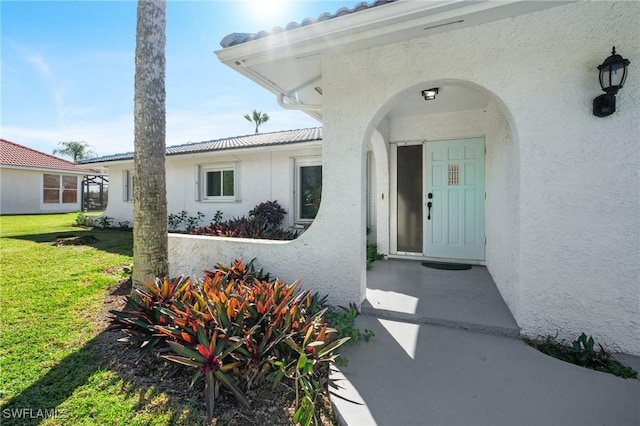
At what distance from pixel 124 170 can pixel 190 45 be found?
1220cm

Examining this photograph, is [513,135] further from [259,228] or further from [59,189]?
[59,189]

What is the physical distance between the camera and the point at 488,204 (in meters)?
6.39

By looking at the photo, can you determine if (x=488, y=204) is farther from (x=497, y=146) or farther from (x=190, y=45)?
(x=190, y=45)

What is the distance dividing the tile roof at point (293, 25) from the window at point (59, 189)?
2980cm

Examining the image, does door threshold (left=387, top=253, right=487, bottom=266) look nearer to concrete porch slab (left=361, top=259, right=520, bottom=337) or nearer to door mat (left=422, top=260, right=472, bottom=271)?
door mat (left=422, top=260, right=472, bottom=271)

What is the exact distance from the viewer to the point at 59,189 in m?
25.3

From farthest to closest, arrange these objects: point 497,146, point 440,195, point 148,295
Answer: point 440,195 → point 497,146 → point 148,295

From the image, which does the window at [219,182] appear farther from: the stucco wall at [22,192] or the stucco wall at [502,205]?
the stucco wall at [22,192]

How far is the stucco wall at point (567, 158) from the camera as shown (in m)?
3.24

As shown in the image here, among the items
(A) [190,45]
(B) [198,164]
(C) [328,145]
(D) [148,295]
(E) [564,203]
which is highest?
(A) [190,45]

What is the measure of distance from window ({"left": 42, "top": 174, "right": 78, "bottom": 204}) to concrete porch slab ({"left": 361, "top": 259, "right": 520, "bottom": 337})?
30.8m

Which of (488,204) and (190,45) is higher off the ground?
(190,45)

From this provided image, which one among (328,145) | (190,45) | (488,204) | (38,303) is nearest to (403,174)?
(488,204)

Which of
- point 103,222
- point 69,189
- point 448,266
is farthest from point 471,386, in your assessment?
point 69,189
